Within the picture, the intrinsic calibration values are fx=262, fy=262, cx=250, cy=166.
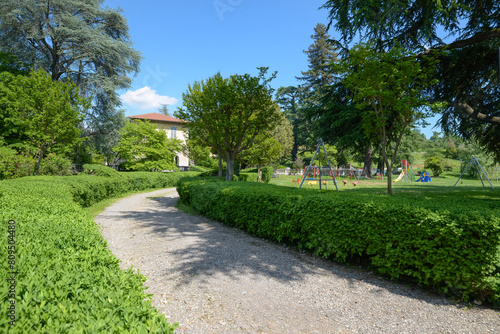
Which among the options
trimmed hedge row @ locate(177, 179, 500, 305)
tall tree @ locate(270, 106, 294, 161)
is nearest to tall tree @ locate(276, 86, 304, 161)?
tall tree @ locate(270, 106, 294, 161)

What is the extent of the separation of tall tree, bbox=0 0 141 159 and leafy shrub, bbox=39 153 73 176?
15.1 ft

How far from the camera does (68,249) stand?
89.4 inches

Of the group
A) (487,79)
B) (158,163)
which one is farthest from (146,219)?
(158,163)

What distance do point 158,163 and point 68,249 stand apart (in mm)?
21886

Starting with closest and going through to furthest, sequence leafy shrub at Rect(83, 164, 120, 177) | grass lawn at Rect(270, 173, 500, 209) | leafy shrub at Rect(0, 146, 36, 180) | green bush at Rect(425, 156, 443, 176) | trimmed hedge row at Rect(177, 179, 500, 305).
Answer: trimmed hedge row at Rect(177, 179, 500, 305) < grass lawn at Rect(270, 173, 500, 209) < leafy shrub at Rect(0, 146, 36, 180) < leafy shrub at Rect(83, 164, 120, 177) < green bush at Rect(425, 156, 443, 176)

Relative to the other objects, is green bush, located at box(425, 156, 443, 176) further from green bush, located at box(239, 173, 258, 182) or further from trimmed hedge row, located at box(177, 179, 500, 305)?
trimmed hedge row, located at box(177, 179, 500, 305)

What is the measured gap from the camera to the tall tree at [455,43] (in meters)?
8.23

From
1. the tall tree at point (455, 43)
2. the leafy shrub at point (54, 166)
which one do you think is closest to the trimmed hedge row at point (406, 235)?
the tall tree at point (455, 43)

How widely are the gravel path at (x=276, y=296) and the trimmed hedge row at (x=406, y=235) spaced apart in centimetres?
26

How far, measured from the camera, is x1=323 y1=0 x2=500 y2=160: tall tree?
8234 millimetres

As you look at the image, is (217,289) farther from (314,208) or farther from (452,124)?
(452,124)

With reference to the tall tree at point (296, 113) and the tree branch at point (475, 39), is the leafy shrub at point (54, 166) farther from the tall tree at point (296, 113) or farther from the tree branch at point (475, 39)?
the tall tree at point (296, 113)

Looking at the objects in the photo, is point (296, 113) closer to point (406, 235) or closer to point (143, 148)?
point (143, 148)

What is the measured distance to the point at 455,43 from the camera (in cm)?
877
